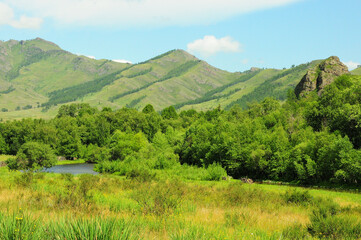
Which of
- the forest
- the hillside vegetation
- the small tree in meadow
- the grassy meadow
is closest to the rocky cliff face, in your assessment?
the hillside vegetation

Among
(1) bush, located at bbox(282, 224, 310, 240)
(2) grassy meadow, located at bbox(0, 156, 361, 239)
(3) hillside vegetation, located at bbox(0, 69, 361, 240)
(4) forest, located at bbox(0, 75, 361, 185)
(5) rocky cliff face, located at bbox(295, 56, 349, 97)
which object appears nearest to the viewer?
(2) grassy meadow, located at bbox(0, 156, 361, 239)

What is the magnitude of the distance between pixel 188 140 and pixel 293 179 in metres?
35.7

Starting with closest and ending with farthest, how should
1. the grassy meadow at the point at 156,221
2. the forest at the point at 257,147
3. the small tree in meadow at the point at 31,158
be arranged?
1. the grassy meadow at the point at 156,221
2. the forest at the point at 257,147
3. the small tree in meadow at the point at 31,158

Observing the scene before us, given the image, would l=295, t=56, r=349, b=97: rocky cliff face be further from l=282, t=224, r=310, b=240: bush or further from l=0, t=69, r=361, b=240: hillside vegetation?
l=282, t=224, r=310, b=240: bush

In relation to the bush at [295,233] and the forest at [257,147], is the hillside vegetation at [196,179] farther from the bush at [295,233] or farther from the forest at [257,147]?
the forest at [257,147]

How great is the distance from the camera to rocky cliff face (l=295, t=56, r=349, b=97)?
134500 millimetres

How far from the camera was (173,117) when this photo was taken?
160 metres

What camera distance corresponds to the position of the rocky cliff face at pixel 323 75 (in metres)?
134

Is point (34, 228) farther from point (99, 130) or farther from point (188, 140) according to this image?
point (99, 130)

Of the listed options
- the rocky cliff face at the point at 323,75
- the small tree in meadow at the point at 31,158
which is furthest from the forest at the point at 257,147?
the rocky cliff face at the point at 323,75

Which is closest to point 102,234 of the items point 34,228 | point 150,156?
point 34,228

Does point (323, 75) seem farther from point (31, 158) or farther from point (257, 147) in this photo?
point (31, 158)

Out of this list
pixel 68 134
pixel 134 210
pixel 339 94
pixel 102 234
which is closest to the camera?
pixel 102 234

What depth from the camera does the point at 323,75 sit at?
137 meters
